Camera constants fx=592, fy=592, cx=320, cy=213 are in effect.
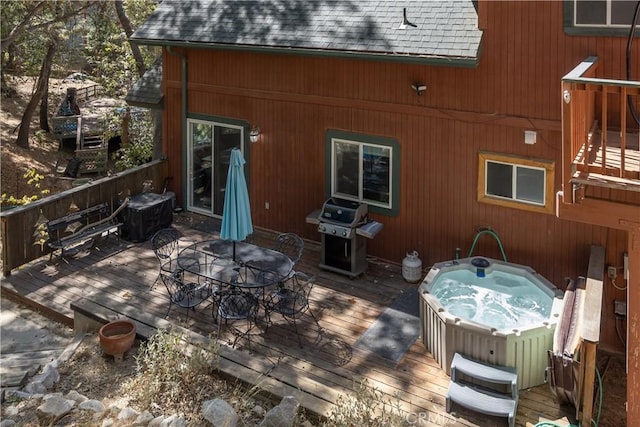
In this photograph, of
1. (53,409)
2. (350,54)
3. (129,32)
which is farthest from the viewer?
(129,32)

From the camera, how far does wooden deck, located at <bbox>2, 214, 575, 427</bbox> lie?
6.07 metres

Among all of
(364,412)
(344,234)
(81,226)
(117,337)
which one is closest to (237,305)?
(117,337)

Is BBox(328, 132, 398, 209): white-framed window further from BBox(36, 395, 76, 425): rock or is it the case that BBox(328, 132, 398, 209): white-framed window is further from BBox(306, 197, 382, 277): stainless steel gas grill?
BBox(36, 395, 76, 425): rock

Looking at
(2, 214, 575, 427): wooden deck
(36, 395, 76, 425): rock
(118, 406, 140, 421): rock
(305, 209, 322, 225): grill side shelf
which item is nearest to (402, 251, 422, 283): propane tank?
(2, 214, 575, 427): wooden deck

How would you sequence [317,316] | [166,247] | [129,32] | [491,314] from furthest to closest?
[129,32]
[166,247]
[317,316]
[491,314]

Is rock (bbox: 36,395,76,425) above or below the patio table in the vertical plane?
below

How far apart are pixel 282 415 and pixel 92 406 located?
77.3 inches

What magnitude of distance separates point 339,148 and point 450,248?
7.69ft

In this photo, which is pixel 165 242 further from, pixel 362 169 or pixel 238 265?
Result: pixel 362 169

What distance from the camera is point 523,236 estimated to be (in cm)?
798

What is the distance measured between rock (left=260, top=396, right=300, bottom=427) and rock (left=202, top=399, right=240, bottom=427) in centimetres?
30

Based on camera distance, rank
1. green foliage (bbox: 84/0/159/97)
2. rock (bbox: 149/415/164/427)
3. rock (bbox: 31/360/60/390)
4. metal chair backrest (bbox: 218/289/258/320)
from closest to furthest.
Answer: rock (bbox: 149/415/164/427) < rock (bbox: 31/360/60/390) < metal chair backrest (bbox: 218/289/258/320) < green foliage (bbox: 84/0/159/97)

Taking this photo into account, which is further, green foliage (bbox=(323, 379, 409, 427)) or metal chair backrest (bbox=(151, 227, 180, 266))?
metal chair backrest (bbox=(151, 227, 180, 266))

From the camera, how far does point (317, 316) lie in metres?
7.77
